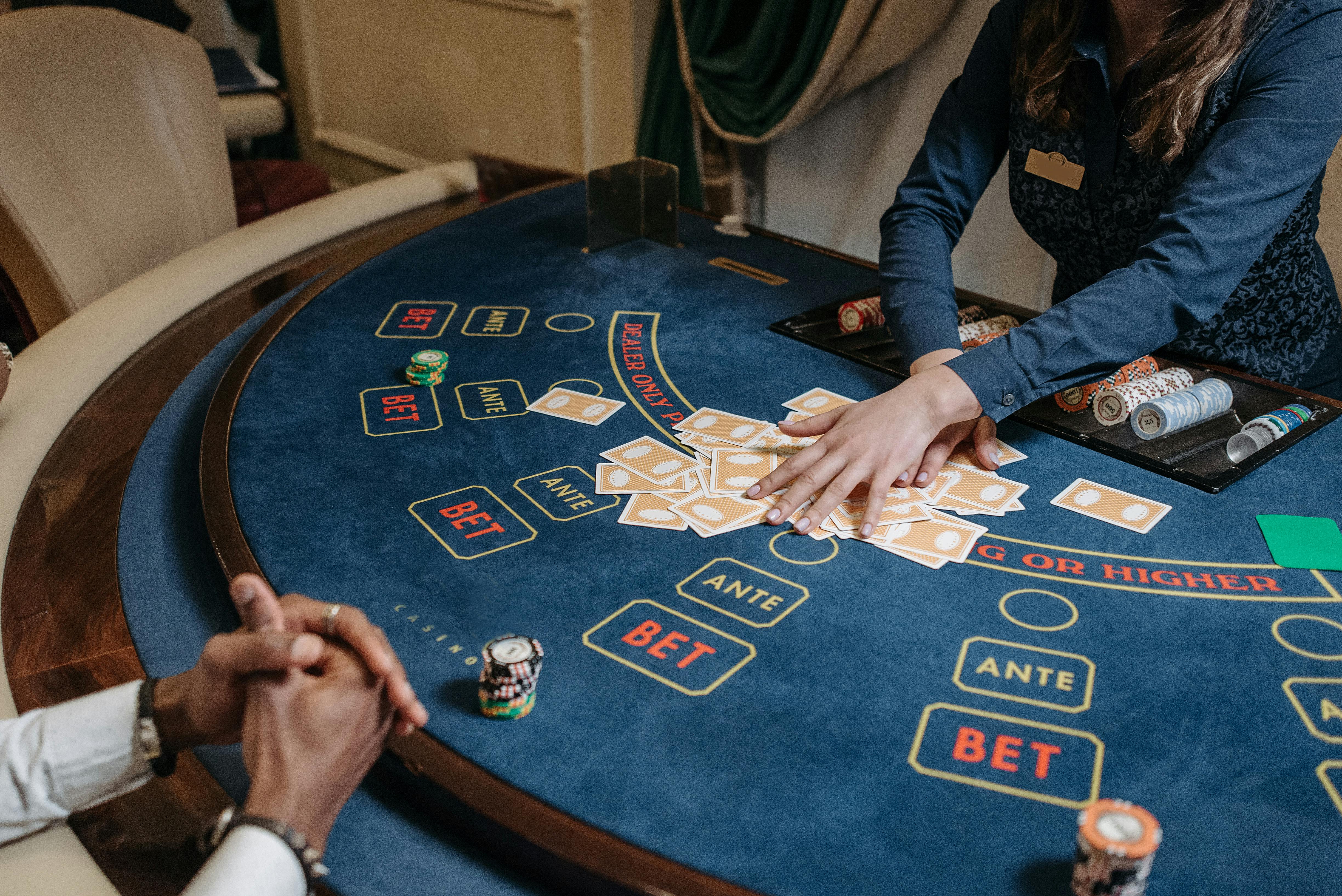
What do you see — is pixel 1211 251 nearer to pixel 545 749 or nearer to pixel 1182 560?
pixel 1182 560

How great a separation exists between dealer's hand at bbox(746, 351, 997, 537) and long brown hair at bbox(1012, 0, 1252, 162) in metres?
0.54

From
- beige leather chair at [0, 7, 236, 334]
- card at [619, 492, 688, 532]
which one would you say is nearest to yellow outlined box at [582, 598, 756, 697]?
card at [619, 492, 688, 532]

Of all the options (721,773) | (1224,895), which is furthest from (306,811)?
(1224,895)

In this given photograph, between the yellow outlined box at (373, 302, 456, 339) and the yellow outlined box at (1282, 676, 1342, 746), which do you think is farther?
the yellow outlined box at (373, 302, 456, 339)

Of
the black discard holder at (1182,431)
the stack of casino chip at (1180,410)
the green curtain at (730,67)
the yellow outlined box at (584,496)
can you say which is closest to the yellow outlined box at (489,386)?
the yellow outlined box at (584,496)

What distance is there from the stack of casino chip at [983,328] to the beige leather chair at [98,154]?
183cm

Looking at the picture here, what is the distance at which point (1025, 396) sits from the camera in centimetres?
144

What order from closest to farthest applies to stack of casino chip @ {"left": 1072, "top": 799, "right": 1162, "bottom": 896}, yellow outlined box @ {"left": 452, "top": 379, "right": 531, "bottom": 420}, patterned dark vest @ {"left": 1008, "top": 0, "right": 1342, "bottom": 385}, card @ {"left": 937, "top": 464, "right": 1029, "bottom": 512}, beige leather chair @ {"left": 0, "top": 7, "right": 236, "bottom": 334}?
1. stack of casino chip @ {"left": 1072, "top": 799, "right": 1162, "bottom": 896}
2. card @ {"left": 937, "top": 464, "right": 1029, "bottom": 512}
3. yellow outlined box @ {"left": 452, "top": 379, "right": 531, "bottom": 420}
4. patterned dark vest @ {"left": 1008, "top": 0, "right": 1342, "bottom": 385}
5. beige leather chair @ {"left": 0, "top": 7, "right": 236, "bottom": 334}

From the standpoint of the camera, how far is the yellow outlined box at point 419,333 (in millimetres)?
1834

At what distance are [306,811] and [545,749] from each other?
0.21m

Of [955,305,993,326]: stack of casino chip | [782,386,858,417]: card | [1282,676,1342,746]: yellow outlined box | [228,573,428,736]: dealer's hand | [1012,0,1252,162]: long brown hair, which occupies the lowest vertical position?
[782,386,858,417]: card

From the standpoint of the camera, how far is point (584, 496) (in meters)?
1.34

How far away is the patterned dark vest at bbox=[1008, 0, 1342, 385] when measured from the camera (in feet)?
5.49

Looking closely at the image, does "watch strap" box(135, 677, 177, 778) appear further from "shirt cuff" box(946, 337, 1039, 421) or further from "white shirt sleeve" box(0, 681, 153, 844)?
"shirt cuff" box(946, 337, 1039, 421)
